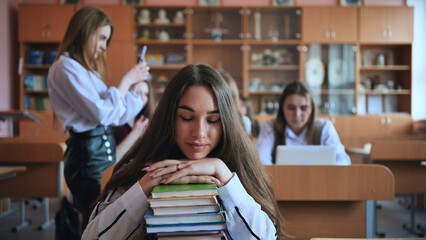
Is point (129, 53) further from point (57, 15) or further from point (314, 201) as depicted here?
point (314, 201)

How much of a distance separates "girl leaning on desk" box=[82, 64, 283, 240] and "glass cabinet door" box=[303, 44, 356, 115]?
16.9ft

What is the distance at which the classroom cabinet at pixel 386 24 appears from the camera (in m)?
5.98

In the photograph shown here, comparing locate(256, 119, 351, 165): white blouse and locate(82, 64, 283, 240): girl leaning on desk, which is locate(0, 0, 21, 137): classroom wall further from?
locate(82, 64, 283, 240): girl leaning on desk

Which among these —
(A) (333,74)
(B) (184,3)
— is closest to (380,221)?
(A) (333,74)

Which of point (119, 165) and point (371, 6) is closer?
point (119, 165)

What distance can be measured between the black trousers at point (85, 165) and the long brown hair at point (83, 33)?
28 cm

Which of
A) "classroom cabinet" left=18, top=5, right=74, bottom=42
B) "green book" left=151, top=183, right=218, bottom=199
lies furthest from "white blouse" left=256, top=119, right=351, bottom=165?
"classroom cabinet" left=18, top=5, right=74, bottom=42

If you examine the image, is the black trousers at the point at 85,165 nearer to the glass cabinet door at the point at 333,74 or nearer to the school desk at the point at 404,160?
the school desk at the point at 404,160

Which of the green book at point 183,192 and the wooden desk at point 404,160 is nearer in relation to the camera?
the green book at point 183,192

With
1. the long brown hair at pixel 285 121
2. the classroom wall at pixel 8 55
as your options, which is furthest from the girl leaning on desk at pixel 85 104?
the classroom wall at pixel 8 55

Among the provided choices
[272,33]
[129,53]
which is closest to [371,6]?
[272,33]

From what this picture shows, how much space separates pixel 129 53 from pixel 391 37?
12.9ft

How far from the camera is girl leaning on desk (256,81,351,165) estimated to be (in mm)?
2545

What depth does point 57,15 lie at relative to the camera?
592 centimetres
